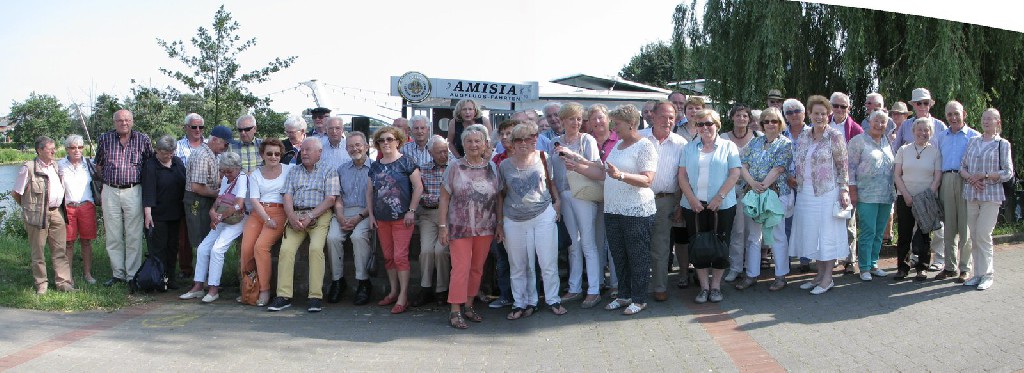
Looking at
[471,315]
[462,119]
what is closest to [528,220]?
[471,315]

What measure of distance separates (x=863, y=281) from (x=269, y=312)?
5.46 metres

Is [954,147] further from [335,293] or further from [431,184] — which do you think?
[335,293]

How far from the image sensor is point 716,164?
20.8ft

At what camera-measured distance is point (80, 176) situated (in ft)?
24.3

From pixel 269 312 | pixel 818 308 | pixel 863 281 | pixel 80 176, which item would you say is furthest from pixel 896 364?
pixel 80 176

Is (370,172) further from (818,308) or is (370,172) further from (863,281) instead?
(863,281)

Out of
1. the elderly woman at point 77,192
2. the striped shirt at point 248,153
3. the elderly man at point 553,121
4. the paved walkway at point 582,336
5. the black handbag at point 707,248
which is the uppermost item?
the elderly man at point 553,121

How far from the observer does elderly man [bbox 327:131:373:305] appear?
22.4ft

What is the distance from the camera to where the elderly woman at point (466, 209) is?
19.8ft

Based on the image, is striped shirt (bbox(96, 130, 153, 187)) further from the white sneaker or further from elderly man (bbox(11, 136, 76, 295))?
the white sneaker

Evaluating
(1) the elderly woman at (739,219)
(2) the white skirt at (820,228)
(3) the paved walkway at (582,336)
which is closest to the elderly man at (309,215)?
(3) the paved walkway at (582,336)

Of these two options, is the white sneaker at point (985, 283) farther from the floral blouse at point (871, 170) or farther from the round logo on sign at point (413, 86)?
the round logo on sign at point (413, 86)

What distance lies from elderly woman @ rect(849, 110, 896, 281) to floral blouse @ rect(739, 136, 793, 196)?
0.70m

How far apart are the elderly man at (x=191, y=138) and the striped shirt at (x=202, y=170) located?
19.7 inches
